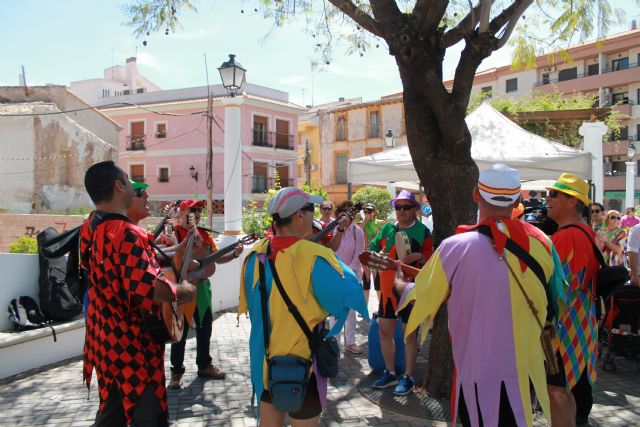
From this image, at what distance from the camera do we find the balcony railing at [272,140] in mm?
35469

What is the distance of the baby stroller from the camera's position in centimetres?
538

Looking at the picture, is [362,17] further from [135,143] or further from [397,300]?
[135,143]

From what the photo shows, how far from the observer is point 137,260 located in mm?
2547

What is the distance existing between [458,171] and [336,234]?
158cm

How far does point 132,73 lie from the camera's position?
4712 cm

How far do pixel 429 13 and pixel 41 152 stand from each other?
22.3m

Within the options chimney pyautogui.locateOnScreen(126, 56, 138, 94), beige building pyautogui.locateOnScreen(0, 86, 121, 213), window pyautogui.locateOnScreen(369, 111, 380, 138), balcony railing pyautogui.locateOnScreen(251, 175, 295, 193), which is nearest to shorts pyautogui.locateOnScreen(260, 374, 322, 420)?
beige building pyautogui.locateOnScreen(0, 86, 121, 213)

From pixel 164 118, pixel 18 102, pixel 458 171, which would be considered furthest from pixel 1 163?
pixel 458 171

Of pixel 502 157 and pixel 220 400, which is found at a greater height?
pixel 502 157

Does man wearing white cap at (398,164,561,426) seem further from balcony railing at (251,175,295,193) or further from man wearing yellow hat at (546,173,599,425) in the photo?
balcony railing at (251,175,295,193)

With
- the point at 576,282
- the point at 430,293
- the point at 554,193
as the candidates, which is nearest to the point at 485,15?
the point at 554,193

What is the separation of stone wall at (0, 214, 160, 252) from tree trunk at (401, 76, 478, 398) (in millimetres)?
13325

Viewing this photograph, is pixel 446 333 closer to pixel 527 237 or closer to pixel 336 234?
pixel 336 234

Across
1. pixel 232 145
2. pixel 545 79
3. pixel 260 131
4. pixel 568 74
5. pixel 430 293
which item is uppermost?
pixel 568 74
